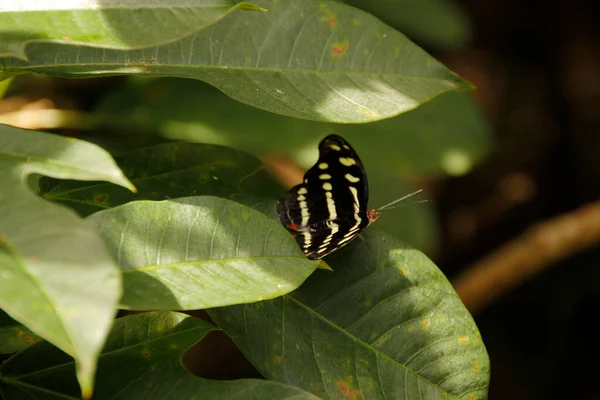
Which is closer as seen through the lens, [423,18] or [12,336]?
[12,336]

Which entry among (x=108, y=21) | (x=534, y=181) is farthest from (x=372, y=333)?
(x=534, y=181)

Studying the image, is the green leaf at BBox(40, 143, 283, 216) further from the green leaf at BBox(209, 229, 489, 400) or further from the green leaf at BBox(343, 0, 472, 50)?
the green leaf at BBox(343, 0, 472, 50)

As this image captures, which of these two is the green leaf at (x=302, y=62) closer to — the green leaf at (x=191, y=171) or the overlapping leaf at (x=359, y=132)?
the green leaf at (x=191, y=171)

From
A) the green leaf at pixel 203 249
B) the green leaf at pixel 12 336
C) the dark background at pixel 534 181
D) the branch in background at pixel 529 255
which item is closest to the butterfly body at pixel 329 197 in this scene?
the green leaf at pixel 203 249

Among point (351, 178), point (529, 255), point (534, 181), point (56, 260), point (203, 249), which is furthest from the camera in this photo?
point (534, 181)

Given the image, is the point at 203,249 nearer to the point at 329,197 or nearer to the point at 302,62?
the point at 302,62

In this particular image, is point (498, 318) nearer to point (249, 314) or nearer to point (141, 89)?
point (141, 89)

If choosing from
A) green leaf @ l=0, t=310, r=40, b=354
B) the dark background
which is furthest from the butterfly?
the dark background
